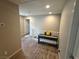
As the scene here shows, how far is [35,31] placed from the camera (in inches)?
257

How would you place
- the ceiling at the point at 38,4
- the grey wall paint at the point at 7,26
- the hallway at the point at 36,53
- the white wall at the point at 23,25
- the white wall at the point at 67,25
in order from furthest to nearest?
1. the white wall at the point at 23,25
2. the hallway at the point at 36,53
3. the ceiling at the point at 38,4
4. the grey wall paint at the point at 7,26
5. the white wall at the point at 67,25

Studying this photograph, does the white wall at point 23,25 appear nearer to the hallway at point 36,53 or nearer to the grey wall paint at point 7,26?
the hallway at point 36,53

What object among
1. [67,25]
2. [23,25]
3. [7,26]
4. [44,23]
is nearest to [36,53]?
[7,26]

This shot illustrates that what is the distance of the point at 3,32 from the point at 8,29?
26 cm

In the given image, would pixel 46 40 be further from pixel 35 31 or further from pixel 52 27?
pixel 35 31

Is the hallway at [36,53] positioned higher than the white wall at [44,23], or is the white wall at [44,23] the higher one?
the white wall at [44,23]

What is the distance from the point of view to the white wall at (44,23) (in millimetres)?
5399

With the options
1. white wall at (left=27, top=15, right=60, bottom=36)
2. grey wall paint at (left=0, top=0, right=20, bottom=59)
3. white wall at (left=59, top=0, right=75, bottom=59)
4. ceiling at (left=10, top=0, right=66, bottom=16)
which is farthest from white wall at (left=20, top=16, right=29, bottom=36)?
white wall at (left=59, top=0, right=75, bottom=59)

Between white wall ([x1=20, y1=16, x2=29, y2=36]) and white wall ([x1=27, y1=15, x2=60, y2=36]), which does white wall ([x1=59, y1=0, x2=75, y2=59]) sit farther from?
white wall ([x1=20, y1=16, x2=29, y2=36])

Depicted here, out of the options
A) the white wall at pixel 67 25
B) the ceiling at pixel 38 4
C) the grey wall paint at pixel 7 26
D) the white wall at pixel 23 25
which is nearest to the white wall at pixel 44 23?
the white wall at pixel 23 25

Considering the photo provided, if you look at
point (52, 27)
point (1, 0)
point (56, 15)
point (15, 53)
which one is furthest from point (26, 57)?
point (56, 15)

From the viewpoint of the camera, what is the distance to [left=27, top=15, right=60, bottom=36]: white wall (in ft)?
17.7

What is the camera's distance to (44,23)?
5883mm

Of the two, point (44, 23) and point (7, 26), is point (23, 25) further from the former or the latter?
point (7, 26)
